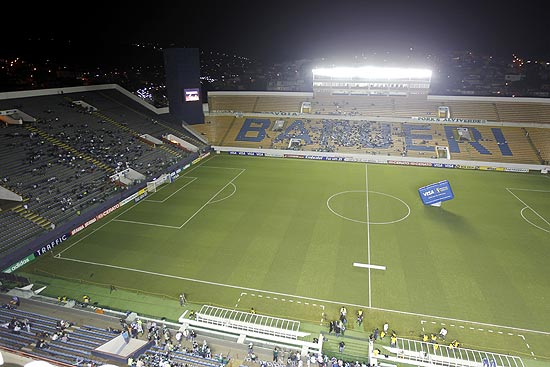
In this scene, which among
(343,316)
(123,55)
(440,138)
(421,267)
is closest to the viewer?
(343,316)

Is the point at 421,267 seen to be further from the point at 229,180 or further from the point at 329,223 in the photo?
the point at 229,180

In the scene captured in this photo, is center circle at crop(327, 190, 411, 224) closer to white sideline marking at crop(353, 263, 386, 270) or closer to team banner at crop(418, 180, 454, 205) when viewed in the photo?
team banner at crop(418, 180, 454, 205)

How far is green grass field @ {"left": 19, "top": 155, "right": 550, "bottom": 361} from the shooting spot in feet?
59.0

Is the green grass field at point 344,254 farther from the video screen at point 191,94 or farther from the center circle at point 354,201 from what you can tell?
the video screen at point 191,94

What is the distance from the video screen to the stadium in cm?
68

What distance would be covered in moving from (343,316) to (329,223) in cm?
1167

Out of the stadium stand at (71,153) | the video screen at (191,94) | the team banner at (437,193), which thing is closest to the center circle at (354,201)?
the team banner at (437,193)

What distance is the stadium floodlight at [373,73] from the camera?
53656 millimetres

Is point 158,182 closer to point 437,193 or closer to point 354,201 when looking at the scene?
point 354,201

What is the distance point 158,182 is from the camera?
36.7 meters

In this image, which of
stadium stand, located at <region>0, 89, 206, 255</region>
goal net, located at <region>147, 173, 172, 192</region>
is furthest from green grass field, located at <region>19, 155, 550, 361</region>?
stadium stand, located at <region>0, 89, 206, 255</region>

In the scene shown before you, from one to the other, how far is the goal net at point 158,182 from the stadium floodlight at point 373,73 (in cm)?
3375

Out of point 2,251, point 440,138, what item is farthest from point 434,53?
point 2,251

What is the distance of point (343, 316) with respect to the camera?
1681 cm
